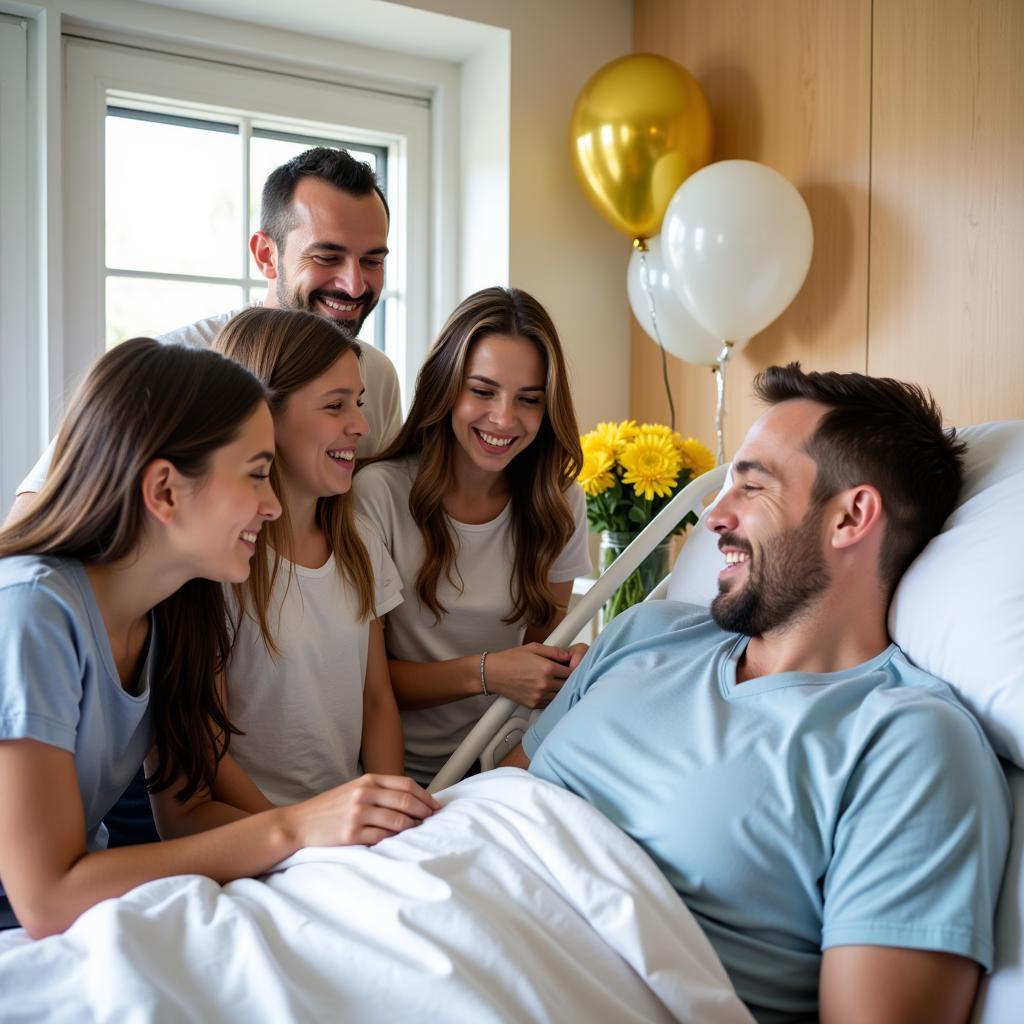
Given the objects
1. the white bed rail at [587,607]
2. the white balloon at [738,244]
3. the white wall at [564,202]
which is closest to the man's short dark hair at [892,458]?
the white bed rail at [587,607]

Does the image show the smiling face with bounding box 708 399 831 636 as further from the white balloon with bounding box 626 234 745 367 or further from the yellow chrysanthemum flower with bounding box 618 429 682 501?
the white balloon with bounding box 626 234 745 367

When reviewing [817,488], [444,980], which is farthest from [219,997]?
[817,488]

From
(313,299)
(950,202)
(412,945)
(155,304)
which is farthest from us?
(155,304)

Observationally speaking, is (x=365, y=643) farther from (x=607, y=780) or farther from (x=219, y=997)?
(x=219, y=997)

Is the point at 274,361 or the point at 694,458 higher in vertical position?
the point at 274,361

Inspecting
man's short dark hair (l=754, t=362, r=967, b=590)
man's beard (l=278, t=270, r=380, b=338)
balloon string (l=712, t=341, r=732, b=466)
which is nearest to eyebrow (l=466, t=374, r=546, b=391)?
man's beard (l=278, t=270, r=380, b=338)

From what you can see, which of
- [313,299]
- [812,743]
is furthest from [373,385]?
[812,743]

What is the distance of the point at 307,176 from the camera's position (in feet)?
6.21

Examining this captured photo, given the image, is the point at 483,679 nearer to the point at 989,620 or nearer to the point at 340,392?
the point at 340,392

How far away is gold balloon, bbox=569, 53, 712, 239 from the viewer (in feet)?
Answer: 8.39

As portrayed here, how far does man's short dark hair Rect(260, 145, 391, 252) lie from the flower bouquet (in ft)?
2.08

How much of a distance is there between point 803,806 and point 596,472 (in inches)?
39.3

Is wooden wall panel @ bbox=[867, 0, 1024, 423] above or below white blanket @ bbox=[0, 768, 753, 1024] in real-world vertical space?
above

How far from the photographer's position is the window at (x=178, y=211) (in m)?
2.80
